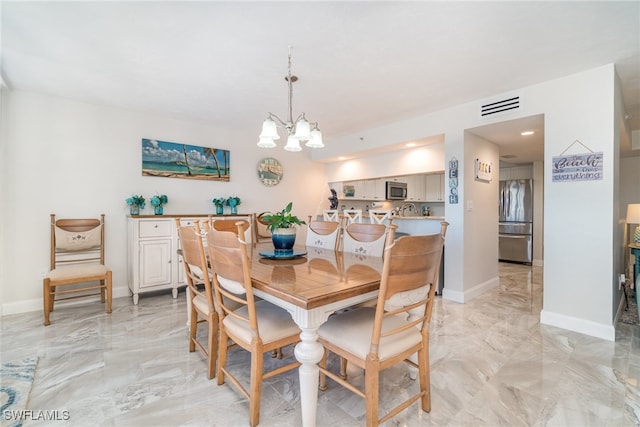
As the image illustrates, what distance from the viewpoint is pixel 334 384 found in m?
1.80

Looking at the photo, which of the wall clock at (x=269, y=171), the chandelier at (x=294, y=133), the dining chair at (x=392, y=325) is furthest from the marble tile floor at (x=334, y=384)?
the wall clock at (x=269, y=171)

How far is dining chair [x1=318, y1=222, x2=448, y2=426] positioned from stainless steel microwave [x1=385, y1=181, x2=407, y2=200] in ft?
12.4

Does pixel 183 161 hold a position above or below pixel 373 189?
above

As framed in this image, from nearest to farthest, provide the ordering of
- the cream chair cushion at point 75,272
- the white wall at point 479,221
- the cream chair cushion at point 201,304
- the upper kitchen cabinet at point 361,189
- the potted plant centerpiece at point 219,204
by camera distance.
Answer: the cream chair cushion at point 201,304
the cream chair cushion at point 75,272
the white wall at point 479,221
the potted plant centerpiece at point 219,204
the upper kitchen cabinet at point 361,189

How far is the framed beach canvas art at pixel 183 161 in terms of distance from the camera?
3840 millimetres

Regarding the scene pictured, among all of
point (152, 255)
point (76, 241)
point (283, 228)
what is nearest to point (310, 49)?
point (283, 228)

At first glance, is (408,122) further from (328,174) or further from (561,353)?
(561,353)

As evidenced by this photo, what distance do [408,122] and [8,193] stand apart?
15.5 feet

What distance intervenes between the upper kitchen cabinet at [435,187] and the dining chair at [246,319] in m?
4.40

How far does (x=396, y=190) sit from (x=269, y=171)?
2.32 metres

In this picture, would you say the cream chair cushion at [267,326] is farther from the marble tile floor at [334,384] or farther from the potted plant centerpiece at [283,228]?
the potted plant centerpiece at [283,228]

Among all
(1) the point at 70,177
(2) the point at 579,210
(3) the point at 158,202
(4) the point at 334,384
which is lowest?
(4) the point at 334,384

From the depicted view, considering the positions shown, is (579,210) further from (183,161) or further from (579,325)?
(183,161)

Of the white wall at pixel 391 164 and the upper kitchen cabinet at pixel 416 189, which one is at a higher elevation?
the white wall at pixel 391 164
